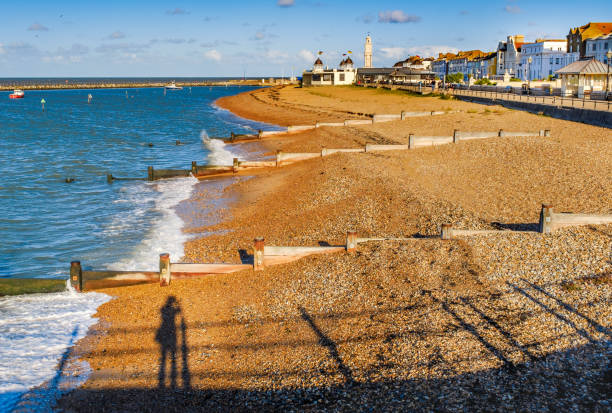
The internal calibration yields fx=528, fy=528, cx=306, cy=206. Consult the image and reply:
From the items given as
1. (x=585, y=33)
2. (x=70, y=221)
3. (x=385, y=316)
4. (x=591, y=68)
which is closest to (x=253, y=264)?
(x=385, y=316)

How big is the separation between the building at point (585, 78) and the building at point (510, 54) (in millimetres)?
60009

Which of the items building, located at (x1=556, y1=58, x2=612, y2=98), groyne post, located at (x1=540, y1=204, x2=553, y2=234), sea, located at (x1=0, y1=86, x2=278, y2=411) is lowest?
sea, located at (x1=0, y1=86, x2=278, y2=411)

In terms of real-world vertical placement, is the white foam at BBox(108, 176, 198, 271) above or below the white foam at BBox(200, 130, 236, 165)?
below

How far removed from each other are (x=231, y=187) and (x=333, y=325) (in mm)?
17519

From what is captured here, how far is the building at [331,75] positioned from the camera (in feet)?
377

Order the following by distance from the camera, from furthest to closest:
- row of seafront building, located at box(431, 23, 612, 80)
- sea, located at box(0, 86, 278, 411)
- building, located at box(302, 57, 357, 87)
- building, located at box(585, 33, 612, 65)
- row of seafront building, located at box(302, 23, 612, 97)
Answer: building, located at box(302, 57, 357, 87) < row of seafront building, located at box(431, 23, 612, 80) < building, located at box(585, 33, 612, 65) < row of seafront building, located at box(302, 23, 612, 97) < sea, located at box(0, 86, 278, 411)

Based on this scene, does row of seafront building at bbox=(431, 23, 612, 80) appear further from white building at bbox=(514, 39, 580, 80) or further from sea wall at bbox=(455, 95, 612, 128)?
sea wall at bbox=(455, 95, 612, 128)

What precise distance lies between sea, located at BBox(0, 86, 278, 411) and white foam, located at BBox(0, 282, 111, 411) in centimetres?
2

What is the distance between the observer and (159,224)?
21.5 m

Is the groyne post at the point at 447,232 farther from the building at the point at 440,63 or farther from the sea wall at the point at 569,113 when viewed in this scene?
the building at the point at 440,63

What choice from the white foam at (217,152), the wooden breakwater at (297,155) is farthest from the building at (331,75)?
the wooden breakwater at (297,155)

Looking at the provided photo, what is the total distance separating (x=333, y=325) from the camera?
1126cm

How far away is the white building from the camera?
299ft

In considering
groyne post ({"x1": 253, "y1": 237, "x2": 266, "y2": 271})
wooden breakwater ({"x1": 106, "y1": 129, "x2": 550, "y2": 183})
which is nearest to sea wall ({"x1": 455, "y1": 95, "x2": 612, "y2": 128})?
wooden breakwater ({"x1": 106, "y1": 129, "x2": 550, "y2": 183})
